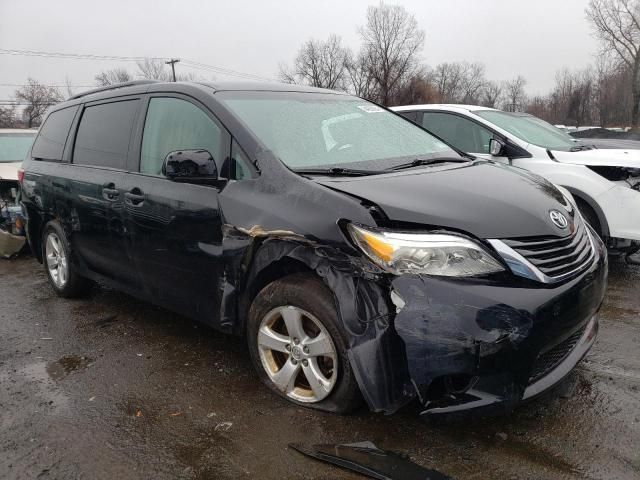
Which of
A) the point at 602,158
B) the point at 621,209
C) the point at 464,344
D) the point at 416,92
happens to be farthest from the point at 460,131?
the point at 416,92

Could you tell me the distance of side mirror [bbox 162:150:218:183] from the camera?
118 inches

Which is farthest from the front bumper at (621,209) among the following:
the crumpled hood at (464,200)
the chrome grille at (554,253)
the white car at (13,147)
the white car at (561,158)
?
the white car at (13,147)

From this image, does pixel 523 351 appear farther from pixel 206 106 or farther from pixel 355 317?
pixel 206 106

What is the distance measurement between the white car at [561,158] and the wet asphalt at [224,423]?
1367mm

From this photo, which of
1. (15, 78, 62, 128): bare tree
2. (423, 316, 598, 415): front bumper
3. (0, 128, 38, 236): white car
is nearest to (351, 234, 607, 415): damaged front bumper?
(423, 316, 598, 415): front bumper

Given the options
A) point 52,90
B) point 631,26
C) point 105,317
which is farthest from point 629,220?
point 52,90

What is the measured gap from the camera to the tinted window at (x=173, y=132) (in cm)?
321

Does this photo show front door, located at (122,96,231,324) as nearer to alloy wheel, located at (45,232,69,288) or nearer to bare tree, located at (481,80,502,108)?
alloy wheel, located at (45,232,69,288)

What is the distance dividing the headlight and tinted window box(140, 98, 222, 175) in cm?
A: 127

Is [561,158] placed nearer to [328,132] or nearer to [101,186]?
[328,132]

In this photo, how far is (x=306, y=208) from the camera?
2594 mm

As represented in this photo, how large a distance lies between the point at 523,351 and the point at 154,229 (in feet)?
7.61

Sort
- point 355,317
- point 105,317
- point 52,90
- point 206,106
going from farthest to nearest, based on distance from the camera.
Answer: point 52,90 < point 105,317 < point 206,106 < point 355,317

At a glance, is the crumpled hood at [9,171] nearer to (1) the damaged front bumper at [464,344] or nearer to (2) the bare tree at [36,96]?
(1) the damaged front bumper at [464,344]
